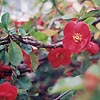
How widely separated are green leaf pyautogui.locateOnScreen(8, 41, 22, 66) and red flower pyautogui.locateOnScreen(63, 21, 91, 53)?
119 millimetres

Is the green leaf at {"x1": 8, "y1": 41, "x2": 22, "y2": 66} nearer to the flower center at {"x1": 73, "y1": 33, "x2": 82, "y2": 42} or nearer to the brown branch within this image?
the brown branch

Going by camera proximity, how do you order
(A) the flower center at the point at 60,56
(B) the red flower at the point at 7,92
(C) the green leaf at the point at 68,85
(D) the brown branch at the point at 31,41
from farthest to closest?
(A) the flower center at the point at 60,56 < (D) the brown branch at the point at 31,41 < (B) the red flower at the point at 7,92 < (C) the green leaf at the point at 68,85

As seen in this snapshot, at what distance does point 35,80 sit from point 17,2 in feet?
5.22

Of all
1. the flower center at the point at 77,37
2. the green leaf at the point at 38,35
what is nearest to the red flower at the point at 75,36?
the flower center at the point at 77,37

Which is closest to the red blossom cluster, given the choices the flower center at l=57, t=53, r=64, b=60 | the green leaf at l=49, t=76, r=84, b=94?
the flower center at l=57, t=53, r=64, b=60

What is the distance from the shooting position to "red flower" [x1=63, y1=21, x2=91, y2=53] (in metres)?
0.65

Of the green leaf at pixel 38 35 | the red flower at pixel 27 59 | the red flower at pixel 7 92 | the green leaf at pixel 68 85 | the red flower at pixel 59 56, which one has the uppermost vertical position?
the green leaf at pixel 38 35

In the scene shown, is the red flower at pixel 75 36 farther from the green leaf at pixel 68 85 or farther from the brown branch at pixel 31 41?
the green leaf at pixel 68 85

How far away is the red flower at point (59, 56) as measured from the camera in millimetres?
771

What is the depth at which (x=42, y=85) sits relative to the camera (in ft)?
4.01

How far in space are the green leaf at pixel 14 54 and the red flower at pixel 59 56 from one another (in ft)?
0.42

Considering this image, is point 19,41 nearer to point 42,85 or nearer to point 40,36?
point 40,36

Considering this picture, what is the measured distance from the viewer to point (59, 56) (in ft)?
2.64

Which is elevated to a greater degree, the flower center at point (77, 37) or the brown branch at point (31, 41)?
the brown branch at point (31, 41)
